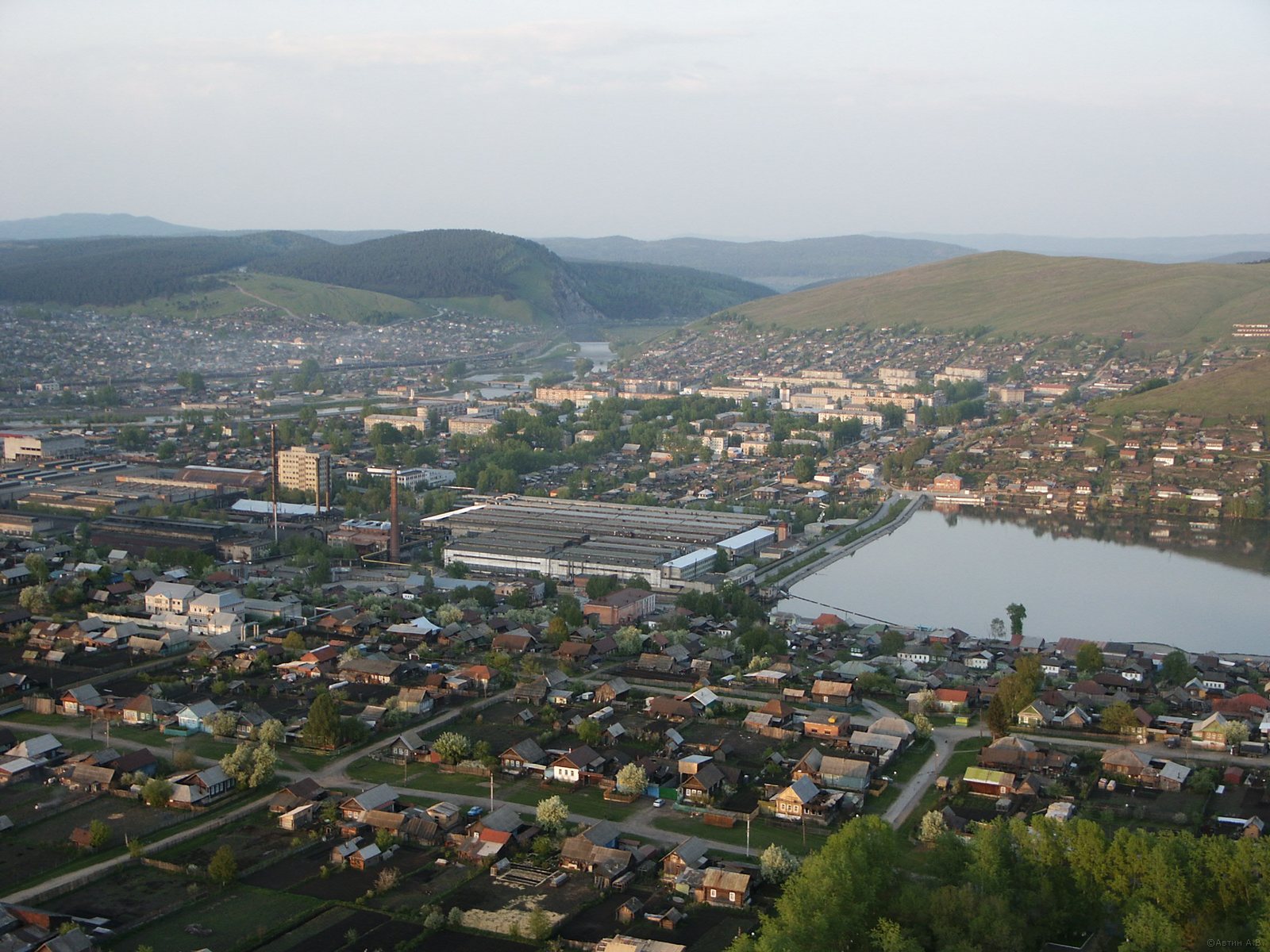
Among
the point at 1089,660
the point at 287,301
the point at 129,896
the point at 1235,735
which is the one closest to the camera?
the point at 129,896

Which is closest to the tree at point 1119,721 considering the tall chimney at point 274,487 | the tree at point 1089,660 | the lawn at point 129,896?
the tree at point 1089,660

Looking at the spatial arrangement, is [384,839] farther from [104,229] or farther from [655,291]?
[104,229]

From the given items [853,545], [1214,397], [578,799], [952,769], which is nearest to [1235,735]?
[952,769]

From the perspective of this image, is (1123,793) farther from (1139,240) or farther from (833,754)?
(1139,240)

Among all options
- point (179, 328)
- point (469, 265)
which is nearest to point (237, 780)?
point (179, 328)

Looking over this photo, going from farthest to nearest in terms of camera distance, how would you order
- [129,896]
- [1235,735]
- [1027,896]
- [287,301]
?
[287,301] < [1235,735] < [129,896] < [1027,896]

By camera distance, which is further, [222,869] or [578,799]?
[578,799]
